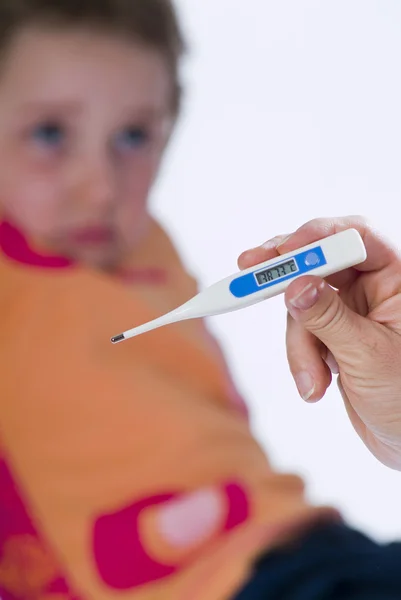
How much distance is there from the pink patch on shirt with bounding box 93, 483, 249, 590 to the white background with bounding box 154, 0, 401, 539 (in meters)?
0.11

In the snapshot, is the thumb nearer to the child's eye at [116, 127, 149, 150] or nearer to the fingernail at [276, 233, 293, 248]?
the fingernail at [276, 233, 293, 248]

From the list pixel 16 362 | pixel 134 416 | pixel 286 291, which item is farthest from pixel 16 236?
pixel 286 291

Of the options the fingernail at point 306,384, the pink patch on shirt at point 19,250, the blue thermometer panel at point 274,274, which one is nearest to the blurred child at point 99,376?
the pink patch on shirt at point 19,250

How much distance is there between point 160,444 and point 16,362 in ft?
0.62

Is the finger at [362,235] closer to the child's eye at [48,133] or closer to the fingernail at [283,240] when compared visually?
the fingernail at [283,240]

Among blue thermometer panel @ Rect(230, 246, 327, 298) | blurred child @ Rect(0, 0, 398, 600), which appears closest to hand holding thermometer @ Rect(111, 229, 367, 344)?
blue thermometer panel @ Rect(230, 246, 327, 298)

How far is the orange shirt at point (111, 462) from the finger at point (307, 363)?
155 millimetres

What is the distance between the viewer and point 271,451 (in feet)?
2.80

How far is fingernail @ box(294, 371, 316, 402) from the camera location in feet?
2.24

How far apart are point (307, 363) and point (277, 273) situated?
144 millimetres

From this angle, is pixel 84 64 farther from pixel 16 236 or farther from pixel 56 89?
pixel 16 236

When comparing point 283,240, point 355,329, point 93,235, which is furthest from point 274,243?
point 93,235

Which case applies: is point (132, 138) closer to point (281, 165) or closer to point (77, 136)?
point (77, 136)

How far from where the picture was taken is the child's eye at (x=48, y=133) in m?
0.78
